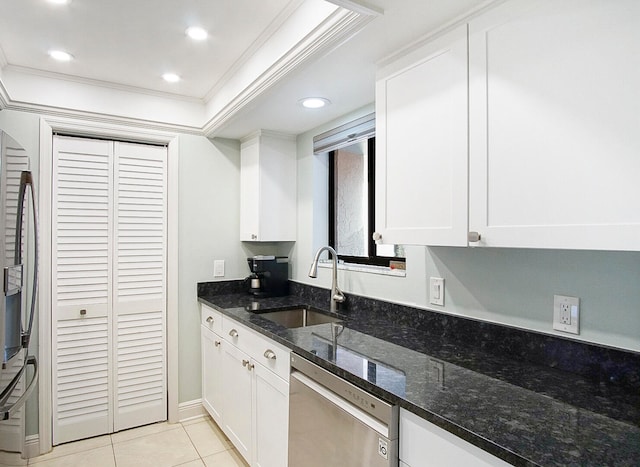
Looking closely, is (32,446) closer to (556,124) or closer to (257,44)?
(257,44)

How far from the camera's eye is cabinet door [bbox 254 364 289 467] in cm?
188

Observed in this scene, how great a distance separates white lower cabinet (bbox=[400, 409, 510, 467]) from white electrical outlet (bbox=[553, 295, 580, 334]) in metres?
0.63

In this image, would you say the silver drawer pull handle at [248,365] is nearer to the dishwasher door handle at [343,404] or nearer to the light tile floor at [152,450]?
the dishwasher door handle at [343,404]

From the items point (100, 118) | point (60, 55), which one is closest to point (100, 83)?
point (100, 118)

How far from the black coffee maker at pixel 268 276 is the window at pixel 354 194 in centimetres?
44

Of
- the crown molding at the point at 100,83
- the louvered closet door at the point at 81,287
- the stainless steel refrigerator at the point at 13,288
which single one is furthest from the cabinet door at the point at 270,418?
the crown molding at the point at 100,83

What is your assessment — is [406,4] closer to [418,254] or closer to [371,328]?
[418,254]

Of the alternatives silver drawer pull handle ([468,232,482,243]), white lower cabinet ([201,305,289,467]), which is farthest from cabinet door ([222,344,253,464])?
silver drawer pull handle ([468,232,482,243])

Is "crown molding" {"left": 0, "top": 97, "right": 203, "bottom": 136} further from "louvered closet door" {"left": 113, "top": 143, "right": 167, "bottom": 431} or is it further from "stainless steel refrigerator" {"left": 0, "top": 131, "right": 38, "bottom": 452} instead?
"stainless steel refrigerator" {"left": 0, "top": 131, "right": 38, "bottom": 452}

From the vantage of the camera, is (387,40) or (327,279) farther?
(327,279)

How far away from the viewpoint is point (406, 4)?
136cm

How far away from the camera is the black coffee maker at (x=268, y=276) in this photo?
2936 millimetres

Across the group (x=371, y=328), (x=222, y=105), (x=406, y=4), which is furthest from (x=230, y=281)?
(x=406, y=4)

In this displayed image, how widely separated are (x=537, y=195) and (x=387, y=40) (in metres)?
0.85
